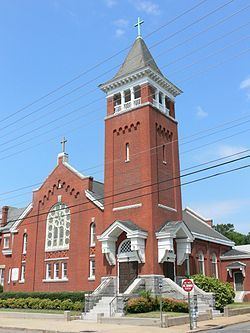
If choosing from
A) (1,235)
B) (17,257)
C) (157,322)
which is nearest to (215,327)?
(157,322)

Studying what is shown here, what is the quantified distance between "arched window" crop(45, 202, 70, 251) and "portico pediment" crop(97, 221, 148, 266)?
5.56 meters

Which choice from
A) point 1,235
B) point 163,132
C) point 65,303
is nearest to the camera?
point 65,303

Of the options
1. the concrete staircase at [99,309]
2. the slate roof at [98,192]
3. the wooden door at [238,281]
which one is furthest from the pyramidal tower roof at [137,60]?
the wooden door at [238,281]

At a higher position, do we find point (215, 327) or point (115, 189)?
point (115, 189)

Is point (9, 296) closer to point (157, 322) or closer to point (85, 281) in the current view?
point (85, 281)

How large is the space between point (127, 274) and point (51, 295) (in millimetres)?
6534

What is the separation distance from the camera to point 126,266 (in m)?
32.5

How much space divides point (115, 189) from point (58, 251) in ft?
27.1

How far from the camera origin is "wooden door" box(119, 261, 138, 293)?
31.8 m

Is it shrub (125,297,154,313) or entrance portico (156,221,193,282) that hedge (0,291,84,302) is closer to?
shrub (125,297,154,313)

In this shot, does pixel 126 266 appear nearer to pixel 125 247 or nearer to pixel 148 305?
pixel 125 247

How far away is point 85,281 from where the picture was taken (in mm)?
34719

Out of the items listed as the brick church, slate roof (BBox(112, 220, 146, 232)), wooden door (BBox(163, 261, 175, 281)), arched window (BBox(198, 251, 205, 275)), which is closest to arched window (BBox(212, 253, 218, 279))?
the brick church

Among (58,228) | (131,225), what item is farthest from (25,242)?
(131,225)
